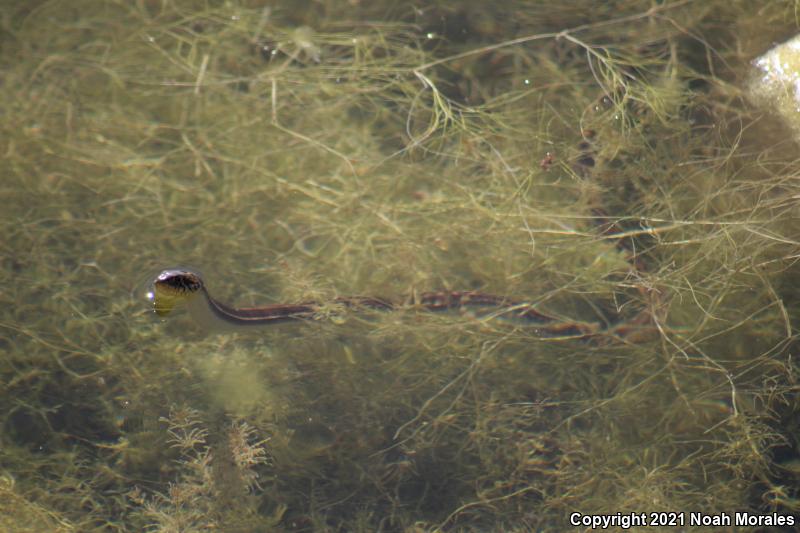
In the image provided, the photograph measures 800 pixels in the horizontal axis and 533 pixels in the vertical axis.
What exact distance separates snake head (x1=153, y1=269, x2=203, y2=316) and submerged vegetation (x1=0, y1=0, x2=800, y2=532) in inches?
3.7

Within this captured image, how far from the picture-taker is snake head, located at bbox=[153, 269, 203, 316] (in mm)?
3758

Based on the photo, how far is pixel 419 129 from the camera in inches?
160

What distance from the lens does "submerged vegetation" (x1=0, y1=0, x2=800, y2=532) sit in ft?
12.7

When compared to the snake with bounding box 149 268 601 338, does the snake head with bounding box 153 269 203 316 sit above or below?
above

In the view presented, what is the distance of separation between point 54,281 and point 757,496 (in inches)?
138

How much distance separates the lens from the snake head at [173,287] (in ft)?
12.3

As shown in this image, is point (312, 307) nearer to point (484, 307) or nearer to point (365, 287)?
point (365, 287)

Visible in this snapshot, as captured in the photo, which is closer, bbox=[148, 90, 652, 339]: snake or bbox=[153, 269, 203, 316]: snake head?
bbox=[153, 269, 203, 316]: snake head

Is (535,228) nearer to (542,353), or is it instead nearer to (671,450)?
(542,353)

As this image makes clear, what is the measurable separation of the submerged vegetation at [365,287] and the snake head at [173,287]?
94mm

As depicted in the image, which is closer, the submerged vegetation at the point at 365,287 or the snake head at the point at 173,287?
the snake head at the point at 173,287

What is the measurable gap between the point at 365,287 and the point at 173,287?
89cm

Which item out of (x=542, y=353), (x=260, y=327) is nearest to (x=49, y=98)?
(x=260, y=327)

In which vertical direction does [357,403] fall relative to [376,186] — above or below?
below
